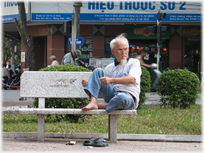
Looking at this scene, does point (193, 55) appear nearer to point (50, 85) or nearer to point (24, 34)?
point (24, 34)

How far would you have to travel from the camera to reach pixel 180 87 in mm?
8664

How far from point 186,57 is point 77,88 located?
61.1 feet

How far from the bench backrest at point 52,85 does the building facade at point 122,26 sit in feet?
50.6

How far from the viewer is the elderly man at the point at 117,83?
4.40 meters

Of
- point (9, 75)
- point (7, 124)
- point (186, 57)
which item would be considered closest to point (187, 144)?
point (7, 124)

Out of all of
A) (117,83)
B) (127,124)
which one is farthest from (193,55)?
(117,83)

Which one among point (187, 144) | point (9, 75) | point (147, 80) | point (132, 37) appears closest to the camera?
point (187, 144)

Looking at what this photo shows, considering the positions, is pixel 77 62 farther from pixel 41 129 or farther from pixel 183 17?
pixel 183 17

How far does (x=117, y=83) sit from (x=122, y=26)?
1815 cm

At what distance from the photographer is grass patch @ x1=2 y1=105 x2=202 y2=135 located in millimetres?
5480

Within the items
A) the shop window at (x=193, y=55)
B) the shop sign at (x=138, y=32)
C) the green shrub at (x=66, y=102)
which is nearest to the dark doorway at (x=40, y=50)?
the shop sign at (x=138, y=32)

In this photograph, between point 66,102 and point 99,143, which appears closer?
point 99,143

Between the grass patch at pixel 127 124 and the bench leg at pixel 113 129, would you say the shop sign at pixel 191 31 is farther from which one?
the bench leg at pixel 113 129

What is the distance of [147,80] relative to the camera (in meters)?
8.62
